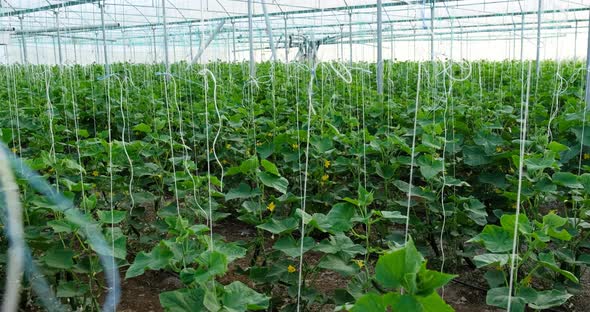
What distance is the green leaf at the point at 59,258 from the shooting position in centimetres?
255

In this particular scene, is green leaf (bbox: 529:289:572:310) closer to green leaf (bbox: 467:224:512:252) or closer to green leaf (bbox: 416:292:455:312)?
green leaf (bbox: 467:224:512:252)

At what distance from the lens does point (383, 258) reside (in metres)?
1.49

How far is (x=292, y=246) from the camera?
254cm

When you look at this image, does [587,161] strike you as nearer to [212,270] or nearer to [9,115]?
[212,270]

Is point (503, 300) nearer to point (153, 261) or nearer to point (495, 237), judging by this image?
point (495, 237)

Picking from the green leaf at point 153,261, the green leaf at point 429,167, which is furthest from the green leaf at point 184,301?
the green leaf at point 429,167

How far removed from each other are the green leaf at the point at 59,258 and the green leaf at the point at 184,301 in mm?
844

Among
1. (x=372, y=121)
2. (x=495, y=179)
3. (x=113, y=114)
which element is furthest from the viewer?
(x=113, y=114)

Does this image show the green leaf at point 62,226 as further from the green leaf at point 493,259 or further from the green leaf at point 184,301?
the green leaf at point 493,259

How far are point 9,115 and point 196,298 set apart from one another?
4395mm

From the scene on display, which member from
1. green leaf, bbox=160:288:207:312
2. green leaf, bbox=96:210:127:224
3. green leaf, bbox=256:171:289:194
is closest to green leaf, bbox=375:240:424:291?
green leaf, bbox=160:288:207:312

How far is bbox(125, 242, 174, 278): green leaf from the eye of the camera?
6.87 ft

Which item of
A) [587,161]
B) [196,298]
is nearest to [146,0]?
[587,161]

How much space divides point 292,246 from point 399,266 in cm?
110
